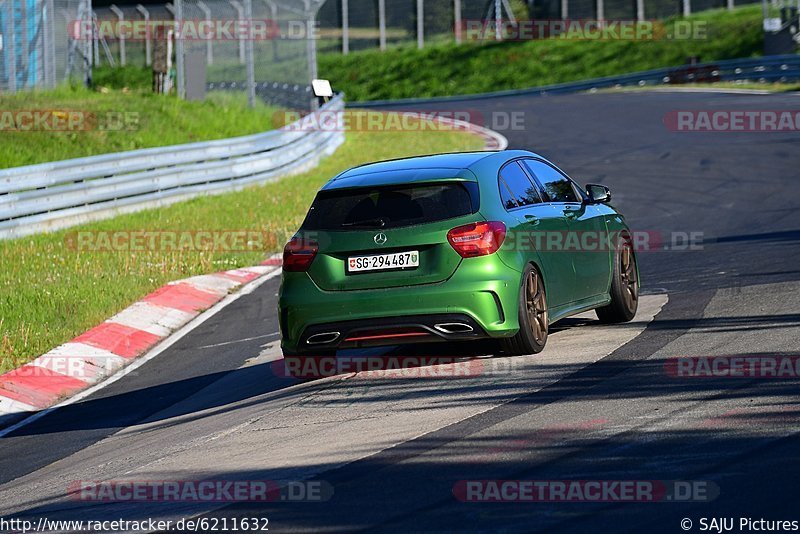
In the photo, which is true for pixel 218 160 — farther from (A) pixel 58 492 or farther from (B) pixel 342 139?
(A) pixel 58 492

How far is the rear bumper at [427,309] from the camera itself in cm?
881

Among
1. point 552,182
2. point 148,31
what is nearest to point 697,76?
point 148,31

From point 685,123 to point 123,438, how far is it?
24496mm

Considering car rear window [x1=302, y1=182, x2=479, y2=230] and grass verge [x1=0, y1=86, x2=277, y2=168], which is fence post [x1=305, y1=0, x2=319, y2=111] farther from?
car rear window [x1=302, y1=182, x2=479, y2=230]

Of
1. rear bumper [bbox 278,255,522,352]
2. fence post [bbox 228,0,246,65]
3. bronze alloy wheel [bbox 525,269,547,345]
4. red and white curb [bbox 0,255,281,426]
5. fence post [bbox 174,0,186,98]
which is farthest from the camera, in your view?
fence post [bbox 228,0,246,65]

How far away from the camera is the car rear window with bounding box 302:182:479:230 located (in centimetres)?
909

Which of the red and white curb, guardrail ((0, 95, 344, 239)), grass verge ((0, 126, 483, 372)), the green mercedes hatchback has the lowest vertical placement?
the red and white curb

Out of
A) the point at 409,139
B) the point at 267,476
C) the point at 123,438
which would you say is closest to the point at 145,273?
the point at 123,438

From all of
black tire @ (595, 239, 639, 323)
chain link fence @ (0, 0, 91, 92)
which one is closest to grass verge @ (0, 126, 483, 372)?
black tire @ (595, 239, 639, 323)

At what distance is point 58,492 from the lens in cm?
735

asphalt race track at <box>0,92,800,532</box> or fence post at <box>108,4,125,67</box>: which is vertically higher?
fence post at <box>108,4,125,67</box>

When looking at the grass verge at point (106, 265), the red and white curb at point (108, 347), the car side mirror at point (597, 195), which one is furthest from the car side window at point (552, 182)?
the grass verge at point (106, 265)

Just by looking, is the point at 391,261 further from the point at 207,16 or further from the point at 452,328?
the point at 207,16

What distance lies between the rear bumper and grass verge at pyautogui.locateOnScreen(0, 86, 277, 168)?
15.7 m
